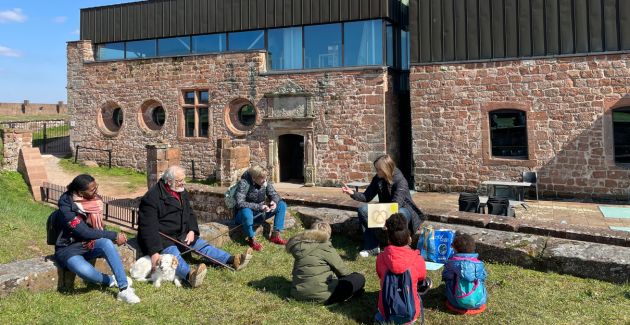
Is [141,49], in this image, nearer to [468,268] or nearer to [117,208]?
[117,208]

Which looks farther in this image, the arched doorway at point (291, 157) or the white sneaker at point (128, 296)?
the arched doorway at point (291, 157)

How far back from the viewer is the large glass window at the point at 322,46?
14977 mm

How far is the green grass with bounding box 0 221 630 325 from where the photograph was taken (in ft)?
13.1

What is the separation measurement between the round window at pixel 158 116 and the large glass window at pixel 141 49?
207 cm

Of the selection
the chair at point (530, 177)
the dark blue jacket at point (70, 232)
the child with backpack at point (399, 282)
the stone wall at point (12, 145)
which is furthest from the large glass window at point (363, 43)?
the dark blue jacket at point (70, 232)

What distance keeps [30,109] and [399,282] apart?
1332 inches

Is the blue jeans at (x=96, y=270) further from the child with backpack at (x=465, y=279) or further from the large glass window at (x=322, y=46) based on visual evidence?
the large glass window at (x=322, y=46)

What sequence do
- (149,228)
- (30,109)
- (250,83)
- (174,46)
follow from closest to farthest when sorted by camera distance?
1. (149,228)
2. (250,83)
3. (174,46)
4. (30,109)

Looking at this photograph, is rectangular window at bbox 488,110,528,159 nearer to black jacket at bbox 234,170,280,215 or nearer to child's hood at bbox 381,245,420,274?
black jacket at bbox 234,170,280,215

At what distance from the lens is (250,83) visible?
1617cm

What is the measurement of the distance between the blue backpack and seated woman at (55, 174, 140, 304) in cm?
223

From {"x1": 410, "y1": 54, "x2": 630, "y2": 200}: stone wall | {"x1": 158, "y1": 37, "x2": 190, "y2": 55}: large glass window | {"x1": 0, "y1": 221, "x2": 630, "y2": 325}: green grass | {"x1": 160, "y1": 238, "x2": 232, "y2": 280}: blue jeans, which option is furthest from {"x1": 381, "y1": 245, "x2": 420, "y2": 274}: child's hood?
{"x1": 158, "y1": 37, "x2": 190, "y2": 55}: large glass window

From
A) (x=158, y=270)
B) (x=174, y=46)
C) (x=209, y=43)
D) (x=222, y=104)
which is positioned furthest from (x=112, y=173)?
(x=158, y=270)

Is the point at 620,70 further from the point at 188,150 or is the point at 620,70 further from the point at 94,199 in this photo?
the point at 188,150
